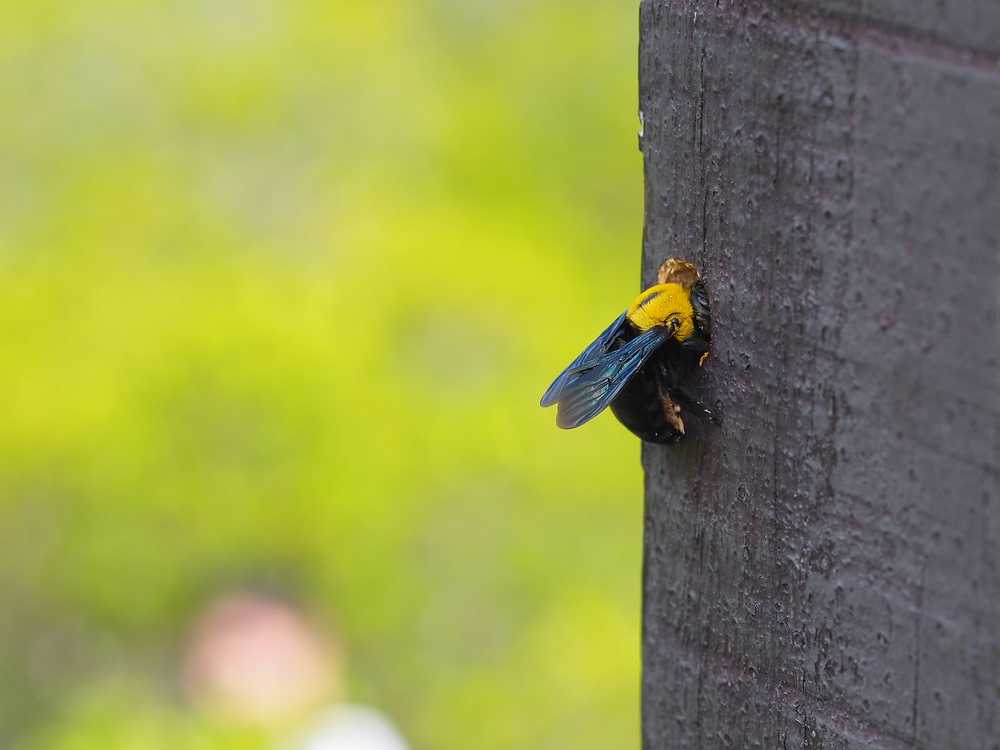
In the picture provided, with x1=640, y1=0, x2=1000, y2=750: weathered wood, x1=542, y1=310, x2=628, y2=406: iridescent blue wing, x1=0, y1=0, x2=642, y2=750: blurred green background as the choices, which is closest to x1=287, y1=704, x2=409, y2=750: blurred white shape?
Answer: x1=0, y1=0, x2=642, y2=750: blurred green background

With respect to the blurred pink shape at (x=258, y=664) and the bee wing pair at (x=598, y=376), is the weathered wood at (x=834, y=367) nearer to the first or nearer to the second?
the bee wing pair at (x=598, y=376)

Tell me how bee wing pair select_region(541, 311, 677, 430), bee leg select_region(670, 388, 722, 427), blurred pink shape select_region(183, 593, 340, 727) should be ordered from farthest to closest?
1. blurred pink shape select_region(183, 593, 340, 727)
2. bee wing pair select_region(541, 311, 677, 430)
3. bee leg select_region(670, 388, 722, 427)

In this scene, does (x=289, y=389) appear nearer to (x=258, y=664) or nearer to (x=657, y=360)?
(x=258, y=664)

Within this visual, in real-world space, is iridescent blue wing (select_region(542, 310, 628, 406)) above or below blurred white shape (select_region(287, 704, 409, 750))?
below

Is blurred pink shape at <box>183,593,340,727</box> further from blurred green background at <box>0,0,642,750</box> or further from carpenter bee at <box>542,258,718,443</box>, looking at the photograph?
carpenter bee at <box>542,258,718,443</box>

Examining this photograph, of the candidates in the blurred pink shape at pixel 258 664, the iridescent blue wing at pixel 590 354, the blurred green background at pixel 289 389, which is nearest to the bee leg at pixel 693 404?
the iridescent blue wing at pixel 590 354

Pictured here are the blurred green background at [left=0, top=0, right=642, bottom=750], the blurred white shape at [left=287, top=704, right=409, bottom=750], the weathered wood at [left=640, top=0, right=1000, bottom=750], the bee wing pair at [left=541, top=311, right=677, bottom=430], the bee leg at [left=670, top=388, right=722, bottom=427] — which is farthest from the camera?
the blurred green background at [left=0, top=0, right=642, bottom=750]
